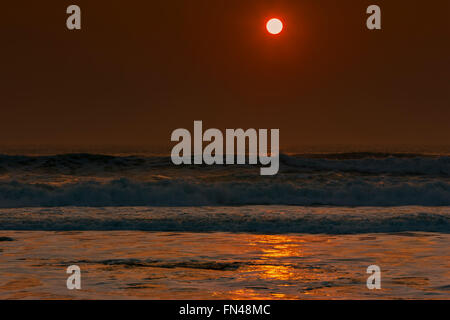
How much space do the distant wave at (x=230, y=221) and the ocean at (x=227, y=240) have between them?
0.09 ft

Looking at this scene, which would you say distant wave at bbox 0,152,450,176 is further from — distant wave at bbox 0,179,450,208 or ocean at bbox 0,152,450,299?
distant wave at bbox 0,179,450,208

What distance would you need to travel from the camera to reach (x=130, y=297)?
9133mm

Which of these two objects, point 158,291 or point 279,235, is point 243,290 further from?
point 279,235

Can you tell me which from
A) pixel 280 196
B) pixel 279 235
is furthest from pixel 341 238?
pixel 280 196

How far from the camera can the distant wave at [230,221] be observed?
618 inches

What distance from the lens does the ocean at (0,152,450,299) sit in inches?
384

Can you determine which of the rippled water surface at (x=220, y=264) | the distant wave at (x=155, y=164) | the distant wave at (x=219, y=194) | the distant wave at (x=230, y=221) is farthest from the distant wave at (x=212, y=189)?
the rippled water surface at (x=220, y=264)

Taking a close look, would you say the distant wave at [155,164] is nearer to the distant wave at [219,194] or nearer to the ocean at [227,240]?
the ocean at [227,240]

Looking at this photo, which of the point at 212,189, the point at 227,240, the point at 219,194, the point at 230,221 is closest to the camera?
the point at 227,240

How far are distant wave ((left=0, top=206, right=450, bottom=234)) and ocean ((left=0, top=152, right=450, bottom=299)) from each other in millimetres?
27

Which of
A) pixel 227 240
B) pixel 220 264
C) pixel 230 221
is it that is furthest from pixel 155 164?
pixel 220 264

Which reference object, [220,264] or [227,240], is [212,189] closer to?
[227,240]

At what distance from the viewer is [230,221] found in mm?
16703

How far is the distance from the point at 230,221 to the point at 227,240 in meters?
2.65
